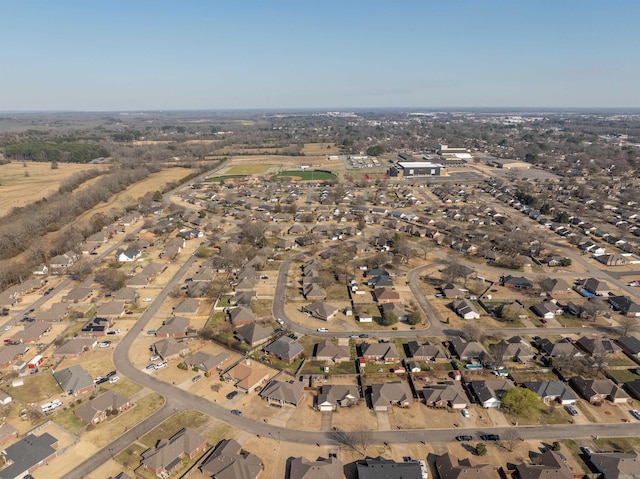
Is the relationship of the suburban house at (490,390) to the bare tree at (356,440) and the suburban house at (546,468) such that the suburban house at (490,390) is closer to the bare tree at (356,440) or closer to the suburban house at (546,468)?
the suburban house at (546,468)

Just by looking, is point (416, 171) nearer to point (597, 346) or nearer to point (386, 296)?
point (386, 296)

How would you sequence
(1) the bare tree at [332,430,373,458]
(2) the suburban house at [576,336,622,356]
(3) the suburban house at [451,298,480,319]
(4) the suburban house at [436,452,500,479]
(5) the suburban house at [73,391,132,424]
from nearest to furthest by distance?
(4) the suburban house at [436,452,500,479], (1) the bare tree at [332,430,373,458], (5) the suburban house at [73,391,132,424], (2) the suburban house at [576,336,622,356], (3) the suburban house at [451,298,480,319]

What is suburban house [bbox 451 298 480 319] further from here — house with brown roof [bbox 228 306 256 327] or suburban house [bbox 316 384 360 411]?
house with brown roof [bbox 228 306 256 327]

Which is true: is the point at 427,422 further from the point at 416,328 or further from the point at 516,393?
the point at 416,328

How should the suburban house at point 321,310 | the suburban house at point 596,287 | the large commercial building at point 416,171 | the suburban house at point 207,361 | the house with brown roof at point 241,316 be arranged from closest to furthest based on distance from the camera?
the suburban house at point 207,361 < the house with brown roof at point 241,316 < the suburban house at point 321,310 < the suburban house at point 596,287 < the large commercial building at point 416,171

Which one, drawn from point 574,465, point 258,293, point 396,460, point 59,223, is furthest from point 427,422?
A: point 59,223

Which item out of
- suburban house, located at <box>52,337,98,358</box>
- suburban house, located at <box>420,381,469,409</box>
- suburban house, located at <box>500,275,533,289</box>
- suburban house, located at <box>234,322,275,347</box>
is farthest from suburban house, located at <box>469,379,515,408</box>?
suburban house, located at <box>52,337,98,358</box>

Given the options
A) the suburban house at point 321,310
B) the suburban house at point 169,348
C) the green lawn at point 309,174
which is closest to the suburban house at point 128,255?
the suburban house at point 169,348
